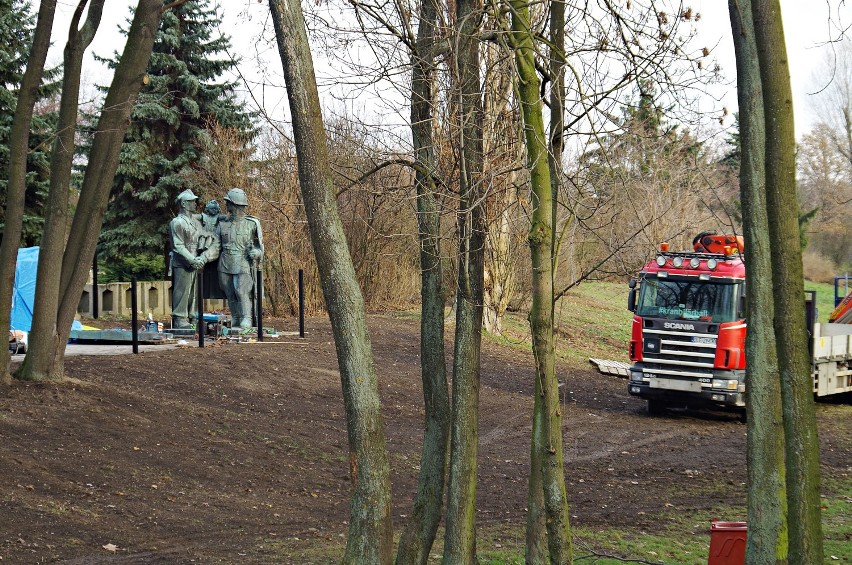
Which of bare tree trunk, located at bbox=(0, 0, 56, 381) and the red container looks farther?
bare tree trunk, located at bbox=(0, 0, 56, 381)

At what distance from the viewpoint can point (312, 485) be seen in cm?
1202

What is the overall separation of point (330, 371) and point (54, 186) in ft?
24.3

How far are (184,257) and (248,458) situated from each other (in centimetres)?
823

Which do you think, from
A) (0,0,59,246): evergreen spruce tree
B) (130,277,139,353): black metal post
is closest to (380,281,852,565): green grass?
(130,277,139,353): black metal post

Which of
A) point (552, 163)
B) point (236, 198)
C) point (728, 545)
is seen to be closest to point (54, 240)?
point (552, 163)

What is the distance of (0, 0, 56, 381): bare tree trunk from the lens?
1236 cm

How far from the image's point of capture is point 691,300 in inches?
741

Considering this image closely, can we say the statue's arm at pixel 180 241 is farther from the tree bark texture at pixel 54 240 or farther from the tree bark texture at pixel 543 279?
the tree bark texture at pixel 543 279

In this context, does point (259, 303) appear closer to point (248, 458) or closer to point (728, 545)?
point (248, 458)

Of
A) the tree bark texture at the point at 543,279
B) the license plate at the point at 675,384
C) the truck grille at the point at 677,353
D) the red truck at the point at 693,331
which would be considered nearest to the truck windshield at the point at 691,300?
the red truck at the point at 693,331

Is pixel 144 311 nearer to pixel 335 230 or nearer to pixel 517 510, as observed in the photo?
pixel 517 510

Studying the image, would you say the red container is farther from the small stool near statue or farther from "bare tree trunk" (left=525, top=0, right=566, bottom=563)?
the small stool near statue

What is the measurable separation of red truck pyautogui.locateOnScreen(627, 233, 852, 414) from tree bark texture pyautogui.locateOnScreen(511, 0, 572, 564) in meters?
11.7

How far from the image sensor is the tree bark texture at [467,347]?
7453mm
